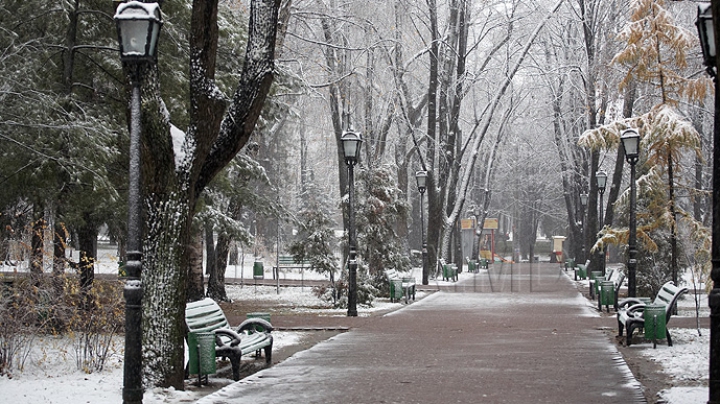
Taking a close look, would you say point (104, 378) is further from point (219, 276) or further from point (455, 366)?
point (219, 276)

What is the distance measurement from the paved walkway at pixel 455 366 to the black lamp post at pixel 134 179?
1.06 metres

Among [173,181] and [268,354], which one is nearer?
[173,181]

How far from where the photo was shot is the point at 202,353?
9.48 m

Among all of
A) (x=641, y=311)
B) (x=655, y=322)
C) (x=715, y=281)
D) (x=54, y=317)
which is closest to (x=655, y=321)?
(x=655, y=322)

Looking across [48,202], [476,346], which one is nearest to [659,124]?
[476,346]

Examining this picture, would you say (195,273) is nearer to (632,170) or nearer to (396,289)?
(396,289)

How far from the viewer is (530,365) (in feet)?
36.4

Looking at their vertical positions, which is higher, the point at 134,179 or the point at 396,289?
the point at 134,179

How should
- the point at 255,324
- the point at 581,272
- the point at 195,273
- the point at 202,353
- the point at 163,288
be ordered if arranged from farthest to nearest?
the point at 581,272, the point at 195,273, the point at 255,324, the point at 202,353, the point at 163,288

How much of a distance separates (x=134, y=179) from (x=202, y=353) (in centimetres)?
250

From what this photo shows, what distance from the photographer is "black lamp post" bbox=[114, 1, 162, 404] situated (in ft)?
25.7

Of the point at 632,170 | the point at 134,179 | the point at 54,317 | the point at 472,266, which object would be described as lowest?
the point at 54,317

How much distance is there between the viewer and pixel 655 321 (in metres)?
12.7

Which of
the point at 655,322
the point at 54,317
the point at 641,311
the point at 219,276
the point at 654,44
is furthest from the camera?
the point at 219,276
